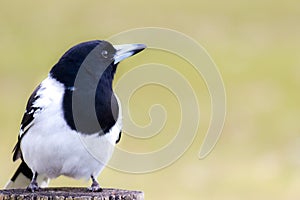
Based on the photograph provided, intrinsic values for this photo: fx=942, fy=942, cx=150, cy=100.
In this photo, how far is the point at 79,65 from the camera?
5508 mm

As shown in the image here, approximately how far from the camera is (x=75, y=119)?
5.30 meters

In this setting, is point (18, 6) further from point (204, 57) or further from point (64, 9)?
point (204, 57)

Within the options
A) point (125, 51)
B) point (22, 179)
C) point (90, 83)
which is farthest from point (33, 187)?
point (125, 51)

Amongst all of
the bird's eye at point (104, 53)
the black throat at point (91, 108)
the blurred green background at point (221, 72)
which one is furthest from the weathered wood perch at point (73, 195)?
the blurred green background at point (221, 72)

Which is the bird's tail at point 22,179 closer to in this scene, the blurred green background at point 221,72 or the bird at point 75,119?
the bird at point 75,119

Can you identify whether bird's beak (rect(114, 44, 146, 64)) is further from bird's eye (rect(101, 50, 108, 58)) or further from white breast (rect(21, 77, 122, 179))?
white breast (rect(21, 77, 122, 179))

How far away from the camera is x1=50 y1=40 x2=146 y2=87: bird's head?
5.51 meters

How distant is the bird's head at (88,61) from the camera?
551 cm

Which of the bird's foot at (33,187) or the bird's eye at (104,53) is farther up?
the bird's eye at (104,53)

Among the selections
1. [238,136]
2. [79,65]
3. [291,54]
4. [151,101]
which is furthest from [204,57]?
[291,54]

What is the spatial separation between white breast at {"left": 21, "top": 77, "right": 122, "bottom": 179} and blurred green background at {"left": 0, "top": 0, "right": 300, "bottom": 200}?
6.56 ft

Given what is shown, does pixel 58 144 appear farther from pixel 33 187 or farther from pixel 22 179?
pixel 22 179

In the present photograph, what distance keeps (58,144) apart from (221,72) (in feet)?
30.1

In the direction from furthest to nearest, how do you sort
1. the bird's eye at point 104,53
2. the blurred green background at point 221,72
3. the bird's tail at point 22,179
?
Result: the blurred green background at point 221,72
the bird's tail at point 22,179
the bird's eye at point 104,53
